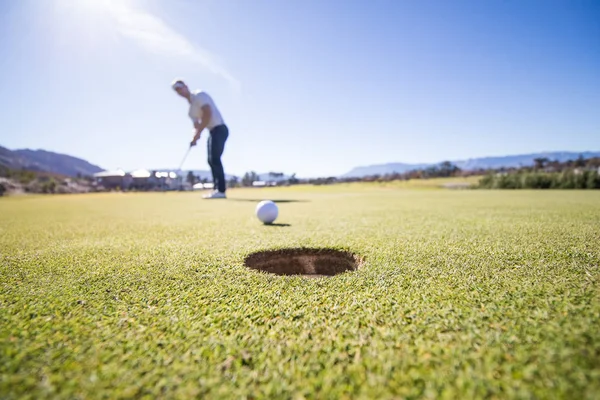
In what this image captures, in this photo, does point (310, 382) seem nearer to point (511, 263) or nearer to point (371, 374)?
point (371, 374)

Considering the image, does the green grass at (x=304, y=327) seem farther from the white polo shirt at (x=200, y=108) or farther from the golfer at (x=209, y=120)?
the white polo shirt at (x=200, y=108)

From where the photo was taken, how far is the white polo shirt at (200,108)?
8.95 metres

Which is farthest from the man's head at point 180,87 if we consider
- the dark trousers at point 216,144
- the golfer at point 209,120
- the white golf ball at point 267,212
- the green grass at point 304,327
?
the green grass at point 304,327

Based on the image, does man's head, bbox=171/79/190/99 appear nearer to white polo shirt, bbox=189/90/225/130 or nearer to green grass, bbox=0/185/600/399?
white polo shirt, bbox=189/90/225/130

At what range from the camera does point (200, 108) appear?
902cm

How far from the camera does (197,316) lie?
4.41 feet

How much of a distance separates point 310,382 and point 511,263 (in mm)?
1887

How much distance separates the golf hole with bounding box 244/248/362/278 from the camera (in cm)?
269

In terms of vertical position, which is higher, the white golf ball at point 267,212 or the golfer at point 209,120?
the golfer at point 209,120

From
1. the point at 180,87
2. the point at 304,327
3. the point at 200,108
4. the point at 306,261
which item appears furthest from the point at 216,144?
the point at 304,327

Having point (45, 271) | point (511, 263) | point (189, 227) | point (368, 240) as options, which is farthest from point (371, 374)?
point (189, 227)

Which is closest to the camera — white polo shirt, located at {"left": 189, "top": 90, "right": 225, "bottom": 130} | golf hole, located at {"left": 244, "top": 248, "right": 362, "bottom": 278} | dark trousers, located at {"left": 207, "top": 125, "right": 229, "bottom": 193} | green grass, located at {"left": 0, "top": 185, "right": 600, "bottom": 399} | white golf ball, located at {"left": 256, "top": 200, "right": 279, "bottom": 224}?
green grass, located at {"left": 0, "top": 185, "right": 600, "bottom": 399}

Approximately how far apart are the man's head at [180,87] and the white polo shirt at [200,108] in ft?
0.78

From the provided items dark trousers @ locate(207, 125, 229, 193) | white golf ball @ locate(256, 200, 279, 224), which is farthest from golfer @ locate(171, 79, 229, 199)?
white golf ball @ locate(256, 200, 279, 224)
